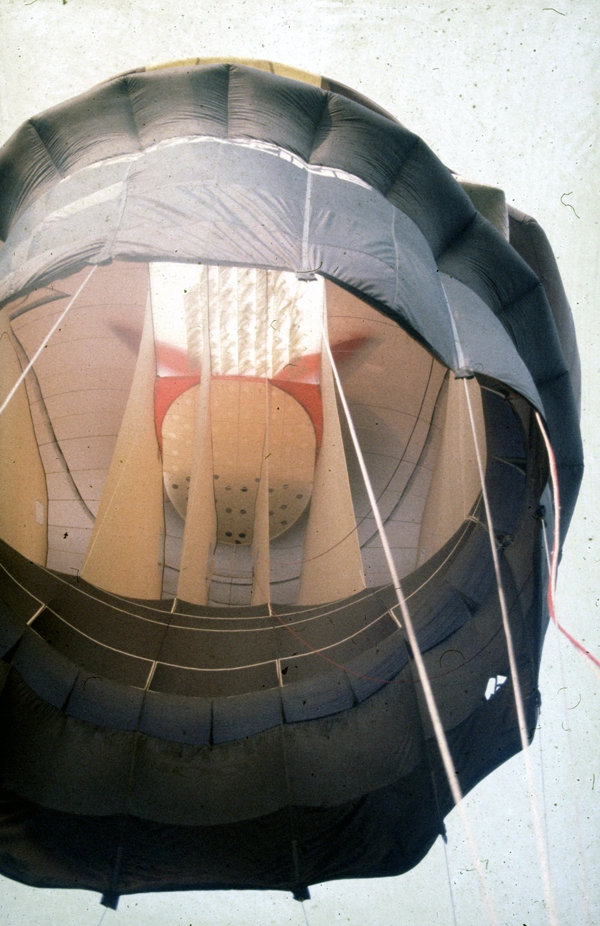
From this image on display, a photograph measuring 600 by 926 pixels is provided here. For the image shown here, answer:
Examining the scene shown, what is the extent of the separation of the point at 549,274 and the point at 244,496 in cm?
160

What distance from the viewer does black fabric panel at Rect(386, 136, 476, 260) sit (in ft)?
8.68

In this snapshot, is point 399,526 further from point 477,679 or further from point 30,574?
point 30,574

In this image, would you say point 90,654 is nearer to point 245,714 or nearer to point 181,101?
point 245,714

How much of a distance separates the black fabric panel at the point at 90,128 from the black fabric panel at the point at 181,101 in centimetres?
5

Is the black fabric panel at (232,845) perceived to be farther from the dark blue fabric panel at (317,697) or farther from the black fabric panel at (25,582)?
the black fabric panel at (25,582)

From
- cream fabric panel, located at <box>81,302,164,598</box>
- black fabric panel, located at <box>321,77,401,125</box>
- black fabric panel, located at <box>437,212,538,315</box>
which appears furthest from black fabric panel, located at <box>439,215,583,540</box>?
cream fabric panel, located at <box>81,302,164,598</box>

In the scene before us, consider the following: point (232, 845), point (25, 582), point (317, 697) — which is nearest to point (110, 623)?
point (25, 582)

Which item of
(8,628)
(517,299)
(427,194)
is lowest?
(8,628)

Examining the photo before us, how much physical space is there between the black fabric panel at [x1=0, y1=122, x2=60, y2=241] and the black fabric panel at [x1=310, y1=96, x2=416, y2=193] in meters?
0.87

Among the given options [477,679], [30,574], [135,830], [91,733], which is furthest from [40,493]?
[477,679]

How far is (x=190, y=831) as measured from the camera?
2.58 metres

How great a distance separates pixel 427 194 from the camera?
267cm

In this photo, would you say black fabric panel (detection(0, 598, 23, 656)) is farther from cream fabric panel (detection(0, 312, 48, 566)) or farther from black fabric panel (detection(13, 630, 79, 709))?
cream fabric panel (detection(0, 312, 48, 566))

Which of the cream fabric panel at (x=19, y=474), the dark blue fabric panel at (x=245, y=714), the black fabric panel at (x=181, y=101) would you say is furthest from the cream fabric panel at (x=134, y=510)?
the black fabric panel at (x=181, y=101)
